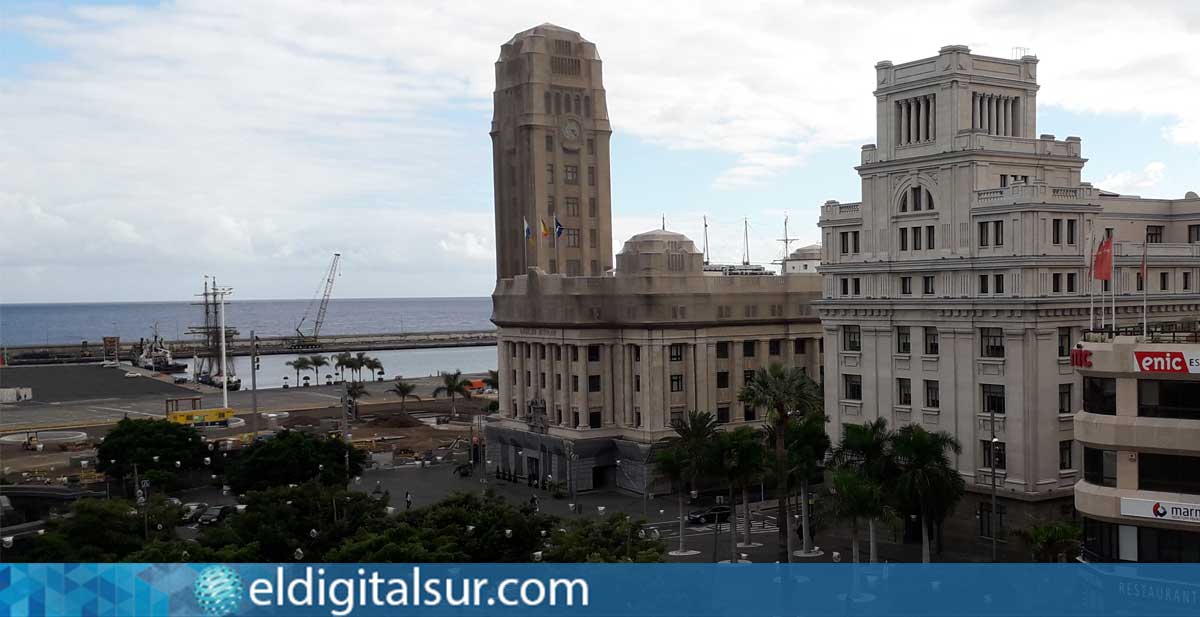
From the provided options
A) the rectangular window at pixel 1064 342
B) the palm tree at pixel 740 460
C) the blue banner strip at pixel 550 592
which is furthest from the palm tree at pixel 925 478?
the rectangular window at pixel 1064 342

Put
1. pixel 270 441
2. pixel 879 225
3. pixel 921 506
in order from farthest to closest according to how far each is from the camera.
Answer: pixel 270 441
pixel 879 225
pixel 921 506

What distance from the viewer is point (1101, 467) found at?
5734 centimetres

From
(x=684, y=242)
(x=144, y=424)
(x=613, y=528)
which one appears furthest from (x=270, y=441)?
(x=613, y=528)

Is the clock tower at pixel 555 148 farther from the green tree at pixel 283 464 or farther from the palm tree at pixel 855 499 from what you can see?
the palm tree at pixel 855 499

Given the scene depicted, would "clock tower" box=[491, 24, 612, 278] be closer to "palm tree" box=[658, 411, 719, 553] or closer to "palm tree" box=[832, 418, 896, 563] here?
"palm tree" box=[658, 411, 719, 553]

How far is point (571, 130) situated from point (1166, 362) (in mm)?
84310

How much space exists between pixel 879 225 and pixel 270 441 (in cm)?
5336

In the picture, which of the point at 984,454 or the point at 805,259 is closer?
the point at 984,454

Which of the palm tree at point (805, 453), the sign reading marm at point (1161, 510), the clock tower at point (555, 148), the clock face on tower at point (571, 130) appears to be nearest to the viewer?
the sign reading marm at point (1161, 510)

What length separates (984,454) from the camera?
3022 inches

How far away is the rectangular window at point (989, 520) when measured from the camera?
7500cm

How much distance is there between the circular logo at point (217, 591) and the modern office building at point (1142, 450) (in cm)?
4018

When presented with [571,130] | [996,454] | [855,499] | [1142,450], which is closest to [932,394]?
[996,454]

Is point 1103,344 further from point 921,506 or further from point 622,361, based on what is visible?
point 622,361
